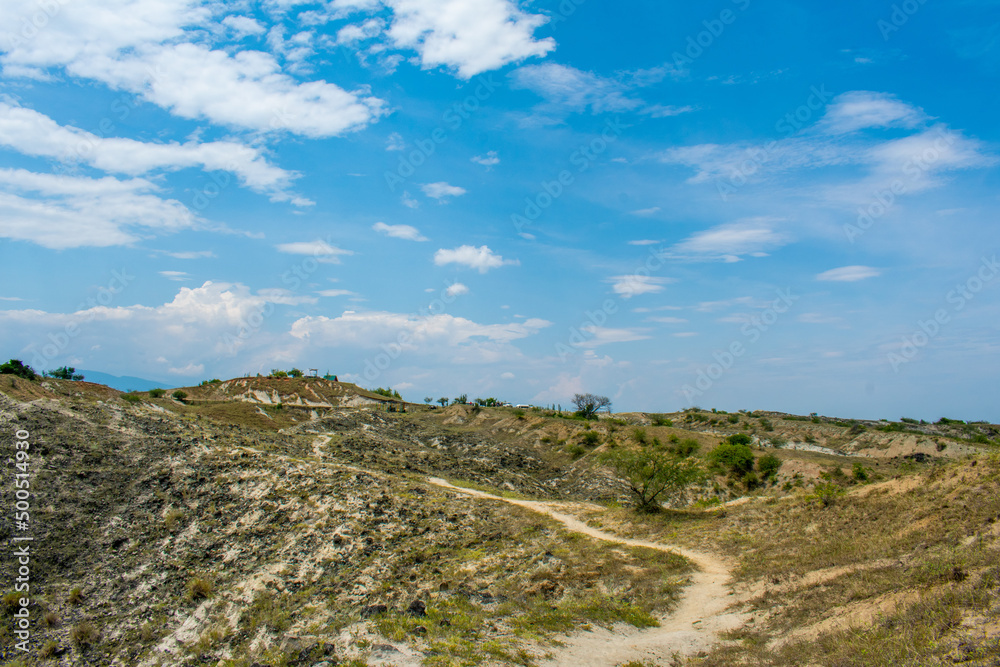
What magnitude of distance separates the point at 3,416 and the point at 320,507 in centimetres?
2009

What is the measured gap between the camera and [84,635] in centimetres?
1889

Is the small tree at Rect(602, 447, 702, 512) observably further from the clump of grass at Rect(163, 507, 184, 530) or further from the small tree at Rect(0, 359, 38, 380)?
the small tree at Rect(0, 359, 38, 380)

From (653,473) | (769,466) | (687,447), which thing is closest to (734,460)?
(769,466)

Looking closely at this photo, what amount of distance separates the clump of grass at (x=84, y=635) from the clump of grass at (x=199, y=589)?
3.24 metres

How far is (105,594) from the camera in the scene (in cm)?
2119

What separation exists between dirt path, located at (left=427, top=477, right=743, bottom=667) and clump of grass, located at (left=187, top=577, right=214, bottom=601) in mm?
16343

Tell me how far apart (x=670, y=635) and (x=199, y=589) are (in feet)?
64.6

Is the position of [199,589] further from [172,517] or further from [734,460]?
[734,460]

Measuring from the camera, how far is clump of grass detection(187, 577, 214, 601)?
21.7 metres

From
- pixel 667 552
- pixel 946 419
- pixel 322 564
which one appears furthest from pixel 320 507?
pixel 946 419

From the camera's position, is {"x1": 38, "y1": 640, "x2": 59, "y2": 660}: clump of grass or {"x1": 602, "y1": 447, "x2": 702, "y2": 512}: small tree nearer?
{"x1": 38, "y1": 640, "x2": 59, "y2": 660}: clump of grass

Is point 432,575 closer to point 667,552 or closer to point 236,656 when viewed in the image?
point 236,656

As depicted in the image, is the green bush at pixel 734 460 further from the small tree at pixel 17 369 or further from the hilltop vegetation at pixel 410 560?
the small tree at pixel 17 369

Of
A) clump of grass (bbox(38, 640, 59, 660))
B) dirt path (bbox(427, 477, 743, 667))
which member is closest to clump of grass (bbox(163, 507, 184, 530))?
clump of grass (bbox(38, 640, 59, 660))
